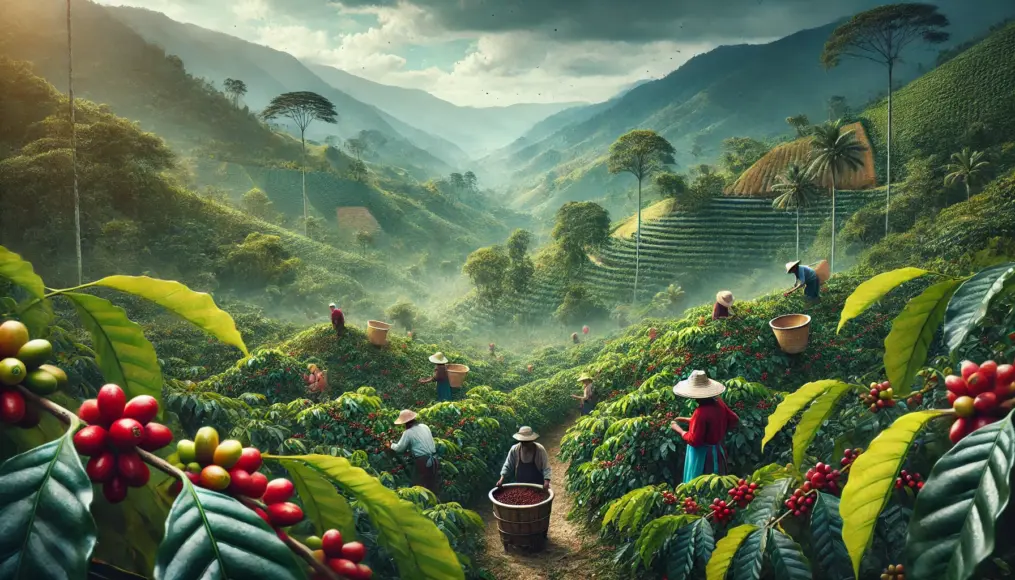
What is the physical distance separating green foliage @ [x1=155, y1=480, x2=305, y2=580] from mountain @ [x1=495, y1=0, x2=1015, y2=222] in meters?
45.3

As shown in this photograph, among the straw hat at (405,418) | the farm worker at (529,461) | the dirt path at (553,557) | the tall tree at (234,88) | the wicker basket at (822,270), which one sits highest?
the tall tree at (234,88)

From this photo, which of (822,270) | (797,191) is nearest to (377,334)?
(822,270)

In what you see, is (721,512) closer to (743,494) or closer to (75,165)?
(743,494)

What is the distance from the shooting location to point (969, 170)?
12672 mm

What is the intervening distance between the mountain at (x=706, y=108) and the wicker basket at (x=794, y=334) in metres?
39.6

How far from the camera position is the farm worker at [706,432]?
3.49 m

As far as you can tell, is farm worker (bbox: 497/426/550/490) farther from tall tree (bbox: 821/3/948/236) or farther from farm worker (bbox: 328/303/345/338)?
tall tree (bbox: 821/3/948/236)

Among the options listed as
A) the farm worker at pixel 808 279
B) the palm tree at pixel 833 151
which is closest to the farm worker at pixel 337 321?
the farm worker at pixel 808 279

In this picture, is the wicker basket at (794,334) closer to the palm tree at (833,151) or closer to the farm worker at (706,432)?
the farm worker at (706,432)

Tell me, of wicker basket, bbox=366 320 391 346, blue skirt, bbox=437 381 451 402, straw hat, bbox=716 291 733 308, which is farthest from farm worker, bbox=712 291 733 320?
wicker basket, bbox=366 320 391 346

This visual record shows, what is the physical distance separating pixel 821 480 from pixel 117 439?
1317mm

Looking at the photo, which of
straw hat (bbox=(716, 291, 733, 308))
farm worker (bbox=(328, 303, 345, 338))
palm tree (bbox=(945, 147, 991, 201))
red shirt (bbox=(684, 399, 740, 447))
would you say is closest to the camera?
red shirt (bbox=(684, 399, 740, 447))

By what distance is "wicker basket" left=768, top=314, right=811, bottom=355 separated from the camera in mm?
5457

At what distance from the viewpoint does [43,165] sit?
1134 centimetres
